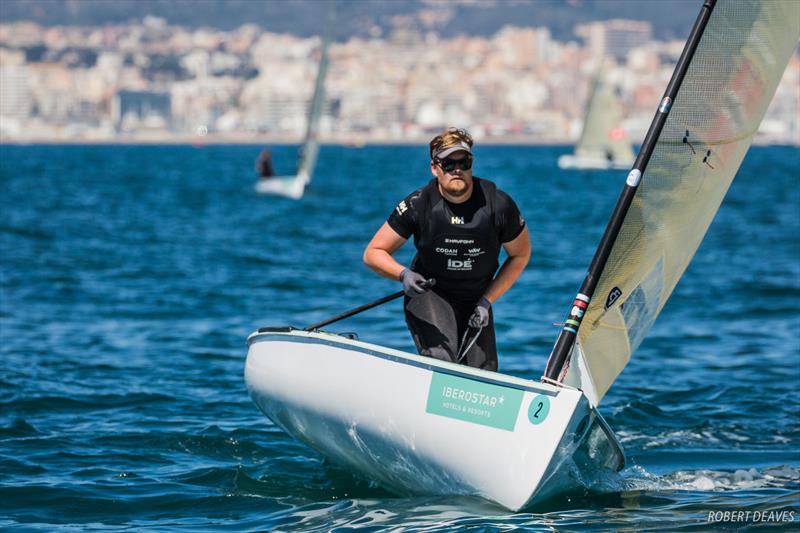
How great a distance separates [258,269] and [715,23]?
13501 millimetres

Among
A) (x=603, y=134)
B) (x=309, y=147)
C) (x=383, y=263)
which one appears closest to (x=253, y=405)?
(x=383, y=263)

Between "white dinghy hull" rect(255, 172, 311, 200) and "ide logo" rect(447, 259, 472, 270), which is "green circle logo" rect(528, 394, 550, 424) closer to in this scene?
"ide logo" rect(447, 259, 472, 270)

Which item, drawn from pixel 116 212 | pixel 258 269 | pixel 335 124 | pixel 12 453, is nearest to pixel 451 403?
pixel 12 453

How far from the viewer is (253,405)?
897cm

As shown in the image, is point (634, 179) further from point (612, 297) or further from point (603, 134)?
point (603, 134)

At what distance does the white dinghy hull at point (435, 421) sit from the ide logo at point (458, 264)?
49cm

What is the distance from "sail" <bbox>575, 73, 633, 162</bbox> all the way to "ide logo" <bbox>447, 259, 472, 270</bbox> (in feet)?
143

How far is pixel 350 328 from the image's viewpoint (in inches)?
494

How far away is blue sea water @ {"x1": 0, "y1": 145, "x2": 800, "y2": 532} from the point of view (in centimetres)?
608

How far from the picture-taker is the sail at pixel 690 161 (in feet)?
19.5

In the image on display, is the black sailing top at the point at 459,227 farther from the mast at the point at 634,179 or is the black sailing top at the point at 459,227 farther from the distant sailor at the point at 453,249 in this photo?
the mast at the point at 634,179

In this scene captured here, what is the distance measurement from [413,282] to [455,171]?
1.75ft

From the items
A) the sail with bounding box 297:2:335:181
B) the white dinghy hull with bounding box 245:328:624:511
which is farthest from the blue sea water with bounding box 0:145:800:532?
the sail with bounding box 297:2:335:181

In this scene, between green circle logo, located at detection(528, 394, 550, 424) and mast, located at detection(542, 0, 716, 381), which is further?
mast, located at detection(542, 0, 716, 381)
